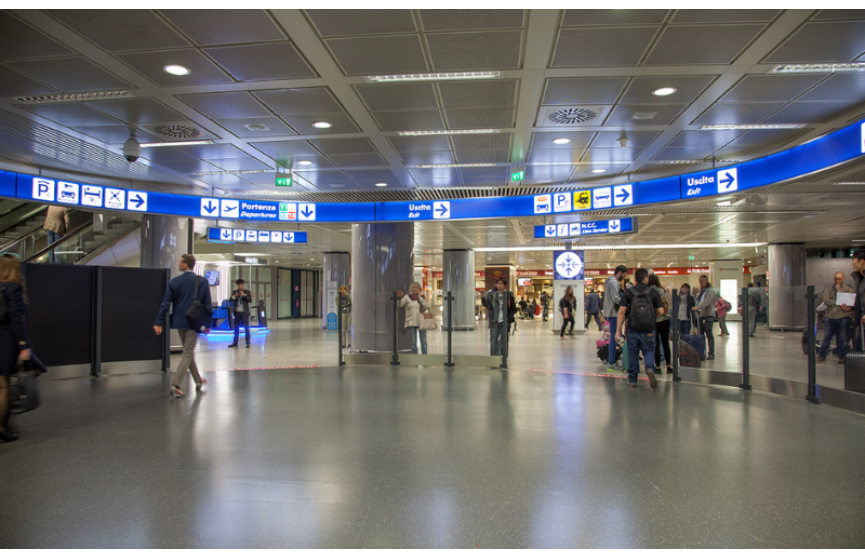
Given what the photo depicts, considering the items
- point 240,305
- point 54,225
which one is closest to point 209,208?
point 240,305

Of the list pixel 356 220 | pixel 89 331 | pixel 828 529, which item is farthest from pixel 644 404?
pixel 89 331

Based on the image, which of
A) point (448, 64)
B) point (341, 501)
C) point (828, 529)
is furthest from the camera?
point (448, 64)

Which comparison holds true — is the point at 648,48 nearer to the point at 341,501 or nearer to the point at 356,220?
the point at 341,501

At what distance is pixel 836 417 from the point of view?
5.39m

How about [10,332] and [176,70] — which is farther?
[176,70]

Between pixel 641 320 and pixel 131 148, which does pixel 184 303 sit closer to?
pixel 131 148

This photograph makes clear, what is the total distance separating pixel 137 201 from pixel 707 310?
1059 cm

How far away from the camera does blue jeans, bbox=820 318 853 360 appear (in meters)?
5.97

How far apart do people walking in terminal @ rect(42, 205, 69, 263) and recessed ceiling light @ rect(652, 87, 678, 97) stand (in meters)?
14.6

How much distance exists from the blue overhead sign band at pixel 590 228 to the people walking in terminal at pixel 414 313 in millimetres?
3782

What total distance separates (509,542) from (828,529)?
5.76 ft

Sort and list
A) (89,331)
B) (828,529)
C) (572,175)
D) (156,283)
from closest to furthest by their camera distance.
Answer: (828,529), (89,331), (156,283), (572,175)

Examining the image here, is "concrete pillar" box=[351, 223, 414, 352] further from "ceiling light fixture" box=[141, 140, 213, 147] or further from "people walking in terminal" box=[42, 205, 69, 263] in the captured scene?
"people walking in terminal" box=[42, 205, 69, 263]

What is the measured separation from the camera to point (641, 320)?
22.8ft
